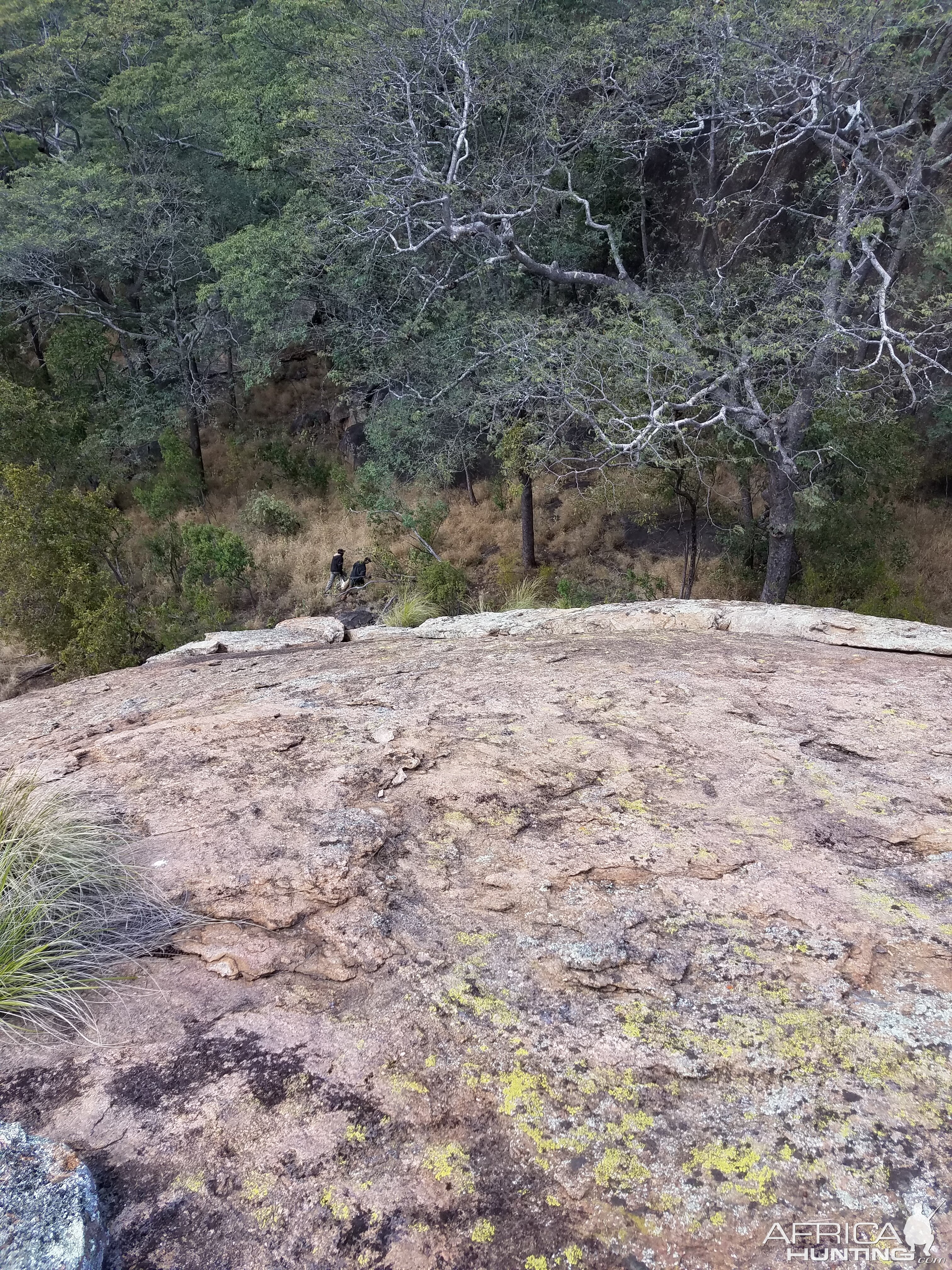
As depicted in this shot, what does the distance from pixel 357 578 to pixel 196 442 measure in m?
6.84

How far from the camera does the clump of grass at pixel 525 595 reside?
959 centimetres

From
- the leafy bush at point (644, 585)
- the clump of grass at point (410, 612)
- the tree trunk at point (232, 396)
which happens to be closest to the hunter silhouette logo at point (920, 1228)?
the clump of grass at point (410, 612)

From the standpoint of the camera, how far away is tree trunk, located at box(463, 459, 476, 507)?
1534 centimetres

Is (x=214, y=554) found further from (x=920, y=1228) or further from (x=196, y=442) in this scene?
(x=920, y=1228)

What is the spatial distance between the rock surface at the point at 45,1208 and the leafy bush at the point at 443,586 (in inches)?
399

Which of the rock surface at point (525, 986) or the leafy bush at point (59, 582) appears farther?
the leafy bush at point (59, 582)

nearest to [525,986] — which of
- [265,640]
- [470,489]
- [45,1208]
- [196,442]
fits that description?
[45,1208]

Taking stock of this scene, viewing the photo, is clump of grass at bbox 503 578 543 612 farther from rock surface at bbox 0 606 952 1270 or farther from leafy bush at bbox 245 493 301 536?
rock surface at bbox 0 606 952 1270

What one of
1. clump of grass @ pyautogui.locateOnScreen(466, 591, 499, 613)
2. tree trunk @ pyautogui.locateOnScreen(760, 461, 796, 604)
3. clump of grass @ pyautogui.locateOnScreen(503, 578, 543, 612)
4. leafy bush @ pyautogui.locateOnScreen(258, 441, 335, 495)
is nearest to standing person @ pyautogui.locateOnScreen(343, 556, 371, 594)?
clump of grass @ pyautogui.locateOnScreen(466, 591, 499, 613)

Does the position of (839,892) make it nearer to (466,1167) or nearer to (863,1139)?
(863,1139)

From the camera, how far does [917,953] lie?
6.55 ft

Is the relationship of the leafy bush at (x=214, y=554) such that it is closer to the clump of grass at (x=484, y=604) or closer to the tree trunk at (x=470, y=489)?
the clump of grass at (x=484, y=604)

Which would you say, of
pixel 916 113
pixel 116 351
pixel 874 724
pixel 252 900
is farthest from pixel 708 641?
pixel 116 351

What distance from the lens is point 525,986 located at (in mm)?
1938
